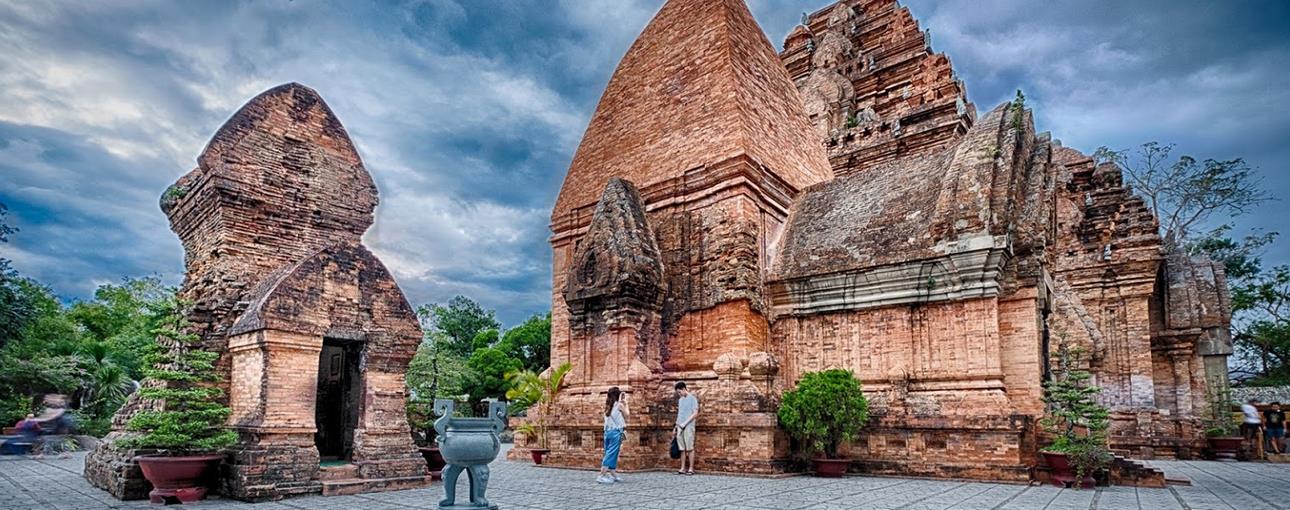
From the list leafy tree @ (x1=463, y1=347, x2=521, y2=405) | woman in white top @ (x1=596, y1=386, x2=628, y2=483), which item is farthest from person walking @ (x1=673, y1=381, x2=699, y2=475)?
leafy tree @ (x1=463, y1=347, x2=521, y2=405)

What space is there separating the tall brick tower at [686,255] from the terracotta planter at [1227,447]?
10576 mm

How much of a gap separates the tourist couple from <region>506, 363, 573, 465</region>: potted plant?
2029 millimetres

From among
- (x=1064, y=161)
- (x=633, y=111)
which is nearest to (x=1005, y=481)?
(x=633, y=111)

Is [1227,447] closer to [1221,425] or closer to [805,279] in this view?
[1221,425]

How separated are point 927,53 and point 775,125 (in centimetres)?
815

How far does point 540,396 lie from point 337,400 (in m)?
3.80

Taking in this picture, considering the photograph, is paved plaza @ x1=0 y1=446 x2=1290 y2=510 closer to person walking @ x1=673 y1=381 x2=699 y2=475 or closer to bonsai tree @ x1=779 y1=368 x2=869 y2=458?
person walking @ x1=673 y1=381 x2=699 y2=475

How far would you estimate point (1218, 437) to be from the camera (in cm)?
1633

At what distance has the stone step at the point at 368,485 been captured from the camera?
827 cm

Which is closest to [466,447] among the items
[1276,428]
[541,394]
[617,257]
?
[617,257]

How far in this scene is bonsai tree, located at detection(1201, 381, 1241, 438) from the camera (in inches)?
653

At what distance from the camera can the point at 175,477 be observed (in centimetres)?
769

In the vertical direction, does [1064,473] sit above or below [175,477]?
below

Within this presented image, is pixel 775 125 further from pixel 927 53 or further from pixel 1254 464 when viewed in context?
pixel 1254 464
